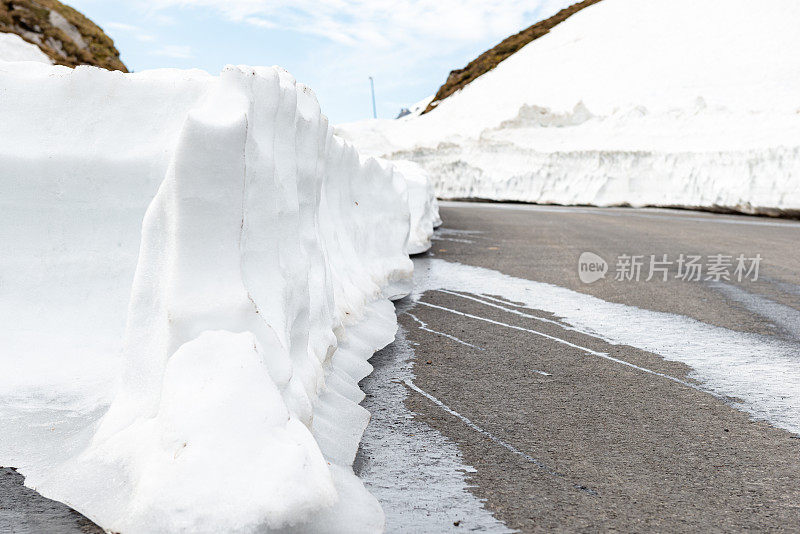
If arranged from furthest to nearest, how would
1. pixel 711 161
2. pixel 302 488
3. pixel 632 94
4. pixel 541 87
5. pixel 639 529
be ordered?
pixel 541 87 < pixel 632 94 < pixel 711 161 < pixel 639 529 < pixel 302 488

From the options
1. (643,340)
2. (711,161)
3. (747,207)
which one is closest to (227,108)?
(643,340)

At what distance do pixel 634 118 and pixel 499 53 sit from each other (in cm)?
2089

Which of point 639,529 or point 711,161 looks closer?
point 639,529

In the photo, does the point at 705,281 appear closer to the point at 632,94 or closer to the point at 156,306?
the point at 156,306

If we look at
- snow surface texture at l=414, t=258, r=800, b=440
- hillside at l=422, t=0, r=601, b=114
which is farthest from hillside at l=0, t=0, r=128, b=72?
hillside at l=422, t=0, r=601, b=114

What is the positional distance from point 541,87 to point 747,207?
722 inches

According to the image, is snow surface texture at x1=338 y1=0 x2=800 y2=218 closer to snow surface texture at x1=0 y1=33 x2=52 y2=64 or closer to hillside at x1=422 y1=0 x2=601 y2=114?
hillside at x1=422 y1=0 x2=601 y2=114

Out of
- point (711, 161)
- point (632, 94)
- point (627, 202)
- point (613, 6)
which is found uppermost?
point (613, 6)

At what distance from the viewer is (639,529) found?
2225 mm

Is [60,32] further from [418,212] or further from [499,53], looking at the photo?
[499,53]

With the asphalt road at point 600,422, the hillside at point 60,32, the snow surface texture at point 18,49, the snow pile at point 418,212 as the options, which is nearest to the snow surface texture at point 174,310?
the asphalt road at point 600,422

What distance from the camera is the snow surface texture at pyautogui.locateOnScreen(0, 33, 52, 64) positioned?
1170cm

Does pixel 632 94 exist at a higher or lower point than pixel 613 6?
lower

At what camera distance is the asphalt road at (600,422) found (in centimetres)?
→ 238
